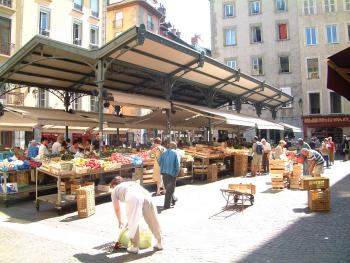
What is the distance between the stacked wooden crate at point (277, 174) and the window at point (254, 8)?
1127 inches

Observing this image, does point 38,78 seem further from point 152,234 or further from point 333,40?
point 333,40

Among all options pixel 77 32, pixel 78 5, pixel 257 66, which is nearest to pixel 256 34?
pixel 257 66

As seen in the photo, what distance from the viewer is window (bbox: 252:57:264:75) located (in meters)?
37.4

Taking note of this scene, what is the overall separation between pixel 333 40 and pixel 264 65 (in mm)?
6363

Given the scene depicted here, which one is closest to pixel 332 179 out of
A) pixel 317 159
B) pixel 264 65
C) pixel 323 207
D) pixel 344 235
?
pixel 317 159

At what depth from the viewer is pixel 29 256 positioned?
6129mm

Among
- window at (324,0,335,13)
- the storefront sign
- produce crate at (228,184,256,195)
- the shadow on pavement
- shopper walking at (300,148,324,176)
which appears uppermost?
window at (324,0,335,13)

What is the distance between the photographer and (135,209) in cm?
592

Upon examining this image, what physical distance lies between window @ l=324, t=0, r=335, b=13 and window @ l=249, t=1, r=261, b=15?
237 inches

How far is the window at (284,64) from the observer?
3662cm

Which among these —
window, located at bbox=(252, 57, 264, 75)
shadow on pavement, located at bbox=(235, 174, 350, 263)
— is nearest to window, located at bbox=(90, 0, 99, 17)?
window, located at bbox=(252, 57, 264, 75)

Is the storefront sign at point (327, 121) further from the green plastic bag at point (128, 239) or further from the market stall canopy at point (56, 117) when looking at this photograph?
the green plastic bag at point (128, 239)

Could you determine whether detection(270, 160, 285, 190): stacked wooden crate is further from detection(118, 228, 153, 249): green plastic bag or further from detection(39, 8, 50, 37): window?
detection(39, 8, 50, 37): window

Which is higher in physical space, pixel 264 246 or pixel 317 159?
pixel 317 159
